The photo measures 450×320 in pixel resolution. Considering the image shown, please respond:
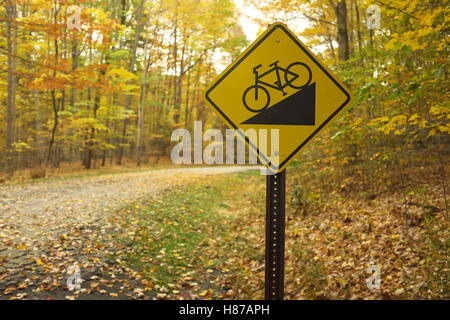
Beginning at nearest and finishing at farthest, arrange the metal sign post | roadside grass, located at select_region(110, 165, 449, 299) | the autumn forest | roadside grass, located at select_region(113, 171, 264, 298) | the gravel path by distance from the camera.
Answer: the metal sign post → the autumn forest → roadside grass, located at select_region(110, 165, 449, 299) → roadside grass, located at select_region(113, 171, 264, 298) → the gravel path

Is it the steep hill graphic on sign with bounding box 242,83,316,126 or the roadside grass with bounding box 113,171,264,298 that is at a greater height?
the steep hill graphic on sign with bounding box 242,83,316,126

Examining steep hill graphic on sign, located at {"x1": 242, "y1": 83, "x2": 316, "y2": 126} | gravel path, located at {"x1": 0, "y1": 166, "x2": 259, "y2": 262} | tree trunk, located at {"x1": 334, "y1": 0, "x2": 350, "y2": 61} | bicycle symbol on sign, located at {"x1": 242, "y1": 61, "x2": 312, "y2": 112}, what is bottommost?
gravel path, located at {"x1": 0, "y1": 166, "x2": 259, "y2": 262}

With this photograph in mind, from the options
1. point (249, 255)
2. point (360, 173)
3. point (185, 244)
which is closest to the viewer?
point (249, 255)

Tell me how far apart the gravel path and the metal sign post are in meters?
4.41

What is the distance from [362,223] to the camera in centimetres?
681

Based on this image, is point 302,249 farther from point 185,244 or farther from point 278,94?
point 278,94

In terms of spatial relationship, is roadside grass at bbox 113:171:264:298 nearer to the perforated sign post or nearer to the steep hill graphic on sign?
the perforated sign post

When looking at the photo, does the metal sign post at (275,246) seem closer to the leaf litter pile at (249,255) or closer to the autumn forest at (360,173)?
the autumn forest at (360,173)

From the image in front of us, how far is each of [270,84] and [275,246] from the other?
113cm

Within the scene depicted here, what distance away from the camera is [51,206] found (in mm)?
8391

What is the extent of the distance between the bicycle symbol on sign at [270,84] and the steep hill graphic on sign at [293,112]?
5 cm

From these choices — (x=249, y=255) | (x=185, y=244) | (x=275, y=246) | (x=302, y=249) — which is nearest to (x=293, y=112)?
(x=275, y=246)

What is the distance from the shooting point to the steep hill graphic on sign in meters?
2.24

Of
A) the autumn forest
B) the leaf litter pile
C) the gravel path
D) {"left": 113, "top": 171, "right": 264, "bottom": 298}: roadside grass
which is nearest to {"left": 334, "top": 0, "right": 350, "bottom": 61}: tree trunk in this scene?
the autumn forest
